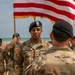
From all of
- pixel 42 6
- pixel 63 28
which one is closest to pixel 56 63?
pixel 63 28

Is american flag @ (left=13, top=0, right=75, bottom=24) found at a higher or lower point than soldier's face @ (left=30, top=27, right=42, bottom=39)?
higher

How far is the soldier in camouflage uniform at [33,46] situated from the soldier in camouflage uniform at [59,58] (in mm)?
3051

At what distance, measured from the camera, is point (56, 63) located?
3.82 m

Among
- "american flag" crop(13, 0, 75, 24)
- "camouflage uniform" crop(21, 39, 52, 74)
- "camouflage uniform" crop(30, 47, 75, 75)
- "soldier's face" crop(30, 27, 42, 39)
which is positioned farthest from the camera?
"camouflage uniform" crop(21, 39, 52, 74)

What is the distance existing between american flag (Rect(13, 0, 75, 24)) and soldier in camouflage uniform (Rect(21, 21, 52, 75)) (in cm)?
30

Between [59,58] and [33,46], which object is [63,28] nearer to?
[59,58]

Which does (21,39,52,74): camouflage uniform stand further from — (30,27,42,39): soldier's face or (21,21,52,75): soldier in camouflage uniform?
(30,27,42,39): soldier's face

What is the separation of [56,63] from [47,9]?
3.40m

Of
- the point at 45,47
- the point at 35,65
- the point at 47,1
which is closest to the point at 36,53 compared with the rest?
the point at 45,47

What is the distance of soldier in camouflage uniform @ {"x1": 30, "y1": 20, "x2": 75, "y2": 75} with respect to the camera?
3.82 metres

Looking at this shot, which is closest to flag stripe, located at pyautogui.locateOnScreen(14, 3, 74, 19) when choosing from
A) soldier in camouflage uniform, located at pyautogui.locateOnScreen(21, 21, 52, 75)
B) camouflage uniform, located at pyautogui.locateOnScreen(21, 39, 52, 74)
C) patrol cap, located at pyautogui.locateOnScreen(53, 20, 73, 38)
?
soldier in camouflage uniform, located at pyautogui.locateOnScreen(21, 21, 52, 75)

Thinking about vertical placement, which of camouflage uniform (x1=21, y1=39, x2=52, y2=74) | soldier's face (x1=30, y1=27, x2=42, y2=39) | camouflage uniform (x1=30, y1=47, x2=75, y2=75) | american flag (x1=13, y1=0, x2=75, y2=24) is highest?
american flag (x1=13, y1=0, x2=75, y2=24)

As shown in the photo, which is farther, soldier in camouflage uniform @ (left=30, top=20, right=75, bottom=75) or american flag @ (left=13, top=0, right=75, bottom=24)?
american flag @ (left=13, top=0, right=75, bottom=24)

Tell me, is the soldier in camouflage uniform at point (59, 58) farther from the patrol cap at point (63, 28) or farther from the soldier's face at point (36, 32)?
the soldier's face at point (36, 32)
